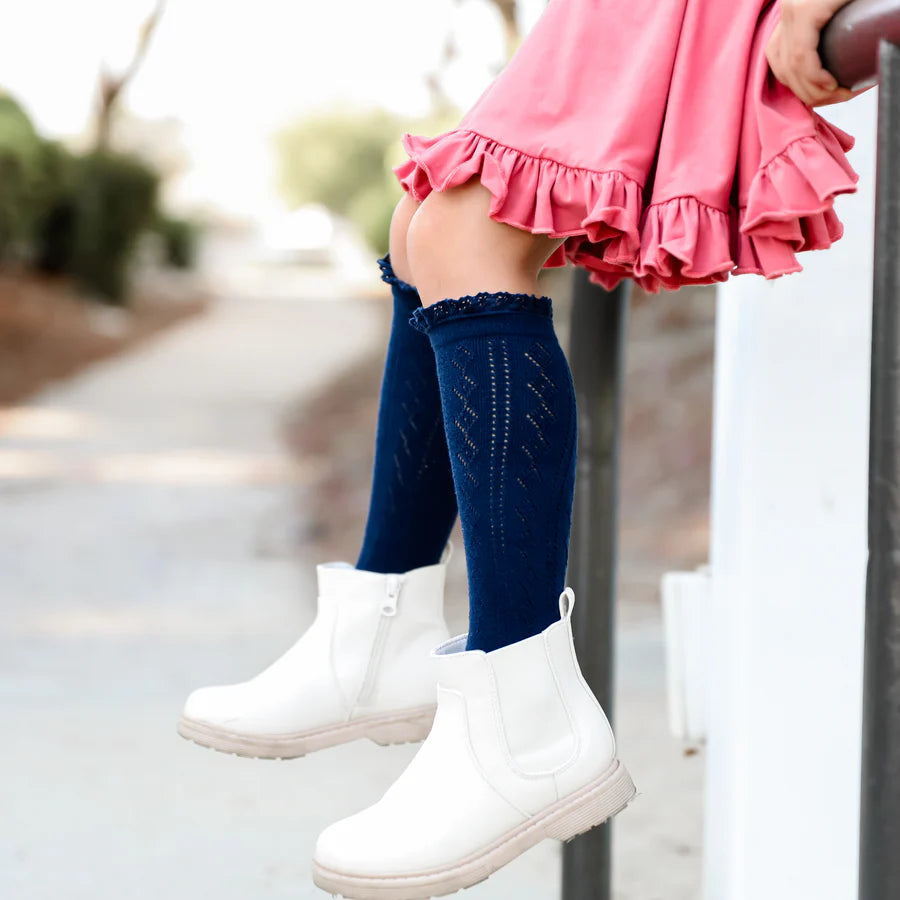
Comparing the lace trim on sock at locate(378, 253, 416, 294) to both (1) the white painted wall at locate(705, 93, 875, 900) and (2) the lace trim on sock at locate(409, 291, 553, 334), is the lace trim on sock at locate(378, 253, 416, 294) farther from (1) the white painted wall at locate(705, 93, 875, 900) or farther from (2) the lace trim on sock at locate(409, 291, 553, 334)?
(1) the white painted wall at locate(705, 93, 875, 900)

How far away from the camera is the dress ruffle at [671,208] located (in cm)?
66

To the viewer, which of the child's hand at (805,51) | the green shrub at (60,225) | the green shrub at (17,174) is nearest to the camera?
the child's hand at (805,51)

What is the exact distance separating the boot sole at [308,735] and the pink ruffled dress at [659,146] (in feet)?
1.23

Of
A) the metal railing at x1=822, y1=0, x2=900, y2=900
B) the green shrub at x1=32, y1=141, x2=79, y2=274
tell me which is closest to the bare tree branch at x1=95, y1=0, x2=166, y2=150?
the green shrub at x1=32, y1=141, x2=79, y2=274

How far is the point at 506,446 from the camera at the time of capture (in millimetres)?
718

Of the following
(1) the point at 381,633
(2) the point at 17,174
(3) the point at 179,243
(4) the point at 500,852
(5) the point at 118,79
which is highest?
(5) the point at 118,79

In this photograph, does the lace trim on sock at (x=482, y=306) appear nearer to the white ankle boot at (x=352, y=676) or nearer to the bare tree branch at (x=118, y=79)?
the white ankle boot at (x=352, y=676)

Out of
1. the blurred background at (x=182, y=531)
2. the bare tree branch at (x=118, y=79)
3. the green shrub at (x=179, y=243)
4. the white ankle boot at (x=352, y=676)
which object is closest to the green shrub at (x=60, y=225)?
the blurred background at (x=182, y=531)

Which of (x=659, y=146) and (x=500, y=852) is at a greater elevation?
(x=659, y=146)

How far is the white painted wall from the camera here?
3.08ft

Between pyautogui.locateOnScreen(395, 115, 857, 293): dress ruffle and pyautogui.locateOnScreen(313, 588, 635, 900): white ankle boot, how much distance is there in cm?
22

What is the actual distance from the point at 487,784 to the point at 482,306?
285 mm

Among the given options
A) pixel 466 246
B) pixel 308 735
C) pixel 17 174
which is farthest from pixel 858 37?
pixel 17 174

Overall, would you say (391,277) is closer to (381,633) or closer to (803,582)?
(381,633)
